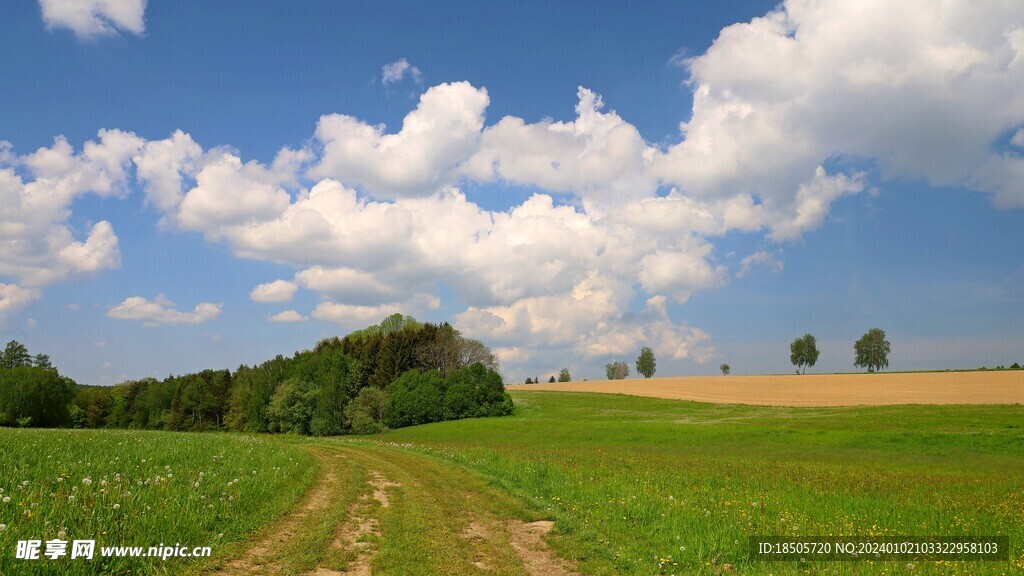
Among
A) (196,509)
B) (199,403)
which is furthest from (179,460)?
(199,403)

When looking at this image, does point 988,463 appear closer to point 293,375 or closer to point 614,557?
point 614,557

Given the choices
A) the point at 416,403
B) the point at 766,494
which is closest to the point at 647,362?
the point at 416,403

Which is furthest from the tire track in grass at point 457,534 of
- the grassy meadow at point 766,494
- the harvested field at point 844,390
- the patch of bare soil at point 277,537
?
the harvested field at point 844,390

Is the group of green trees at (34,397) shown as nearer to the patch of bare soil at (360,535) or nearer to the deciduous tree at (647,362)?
the patch of bare soil at (360,535)

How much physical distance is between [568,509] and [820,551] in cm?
576

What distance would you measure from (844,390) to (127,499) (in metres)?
108

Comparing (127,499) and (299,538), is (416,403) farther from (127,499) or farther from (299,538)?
(299,538)

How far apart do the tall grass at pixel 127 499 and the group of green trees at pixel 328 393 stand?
198 feet

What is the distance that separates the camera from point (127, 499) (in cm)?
1019

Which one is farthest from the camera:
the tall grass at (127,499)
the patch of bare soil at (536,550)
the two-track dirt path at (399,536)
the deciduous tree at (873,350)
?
the deciduous tree at (873,350)

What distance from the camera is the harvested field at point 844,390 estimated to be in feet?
254

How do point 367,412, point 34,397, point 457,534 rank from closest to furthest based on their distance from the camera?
point 457,534 → point 367,412 → point 34,397

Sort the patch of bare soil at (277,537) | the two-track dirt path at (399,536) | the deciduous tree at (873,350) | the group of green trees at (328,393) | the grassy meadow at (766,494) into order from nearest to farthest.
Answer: the patch of bare soil at (277,537)
the two-track dirt path at (399,536)
the grassy meadow at (766,494)
the group of green trees at (328,393)
the deciduous tree at (873,350)

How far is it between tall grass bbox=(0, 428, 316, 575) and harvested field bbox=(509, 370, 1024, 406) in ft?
279
